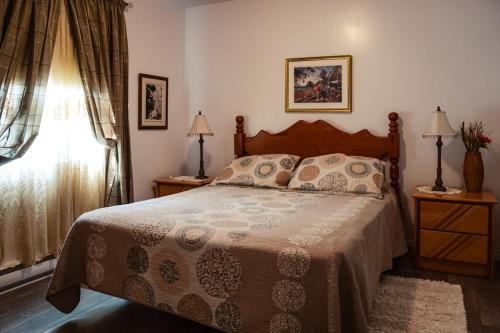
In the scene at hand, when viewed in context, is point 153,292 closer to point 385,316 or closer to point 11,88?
point 385,316

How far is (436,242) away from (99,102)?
2801 millimetres

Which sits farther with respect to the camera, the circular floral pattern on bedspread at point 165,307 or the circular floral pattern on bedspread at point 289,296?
the circular floral pattern on bedspread at point 165,307

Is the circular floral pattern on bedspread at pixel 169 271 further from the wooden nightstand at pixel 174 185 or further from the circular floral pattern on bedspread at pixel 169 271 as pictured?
the wooden nightstand at pixel 174 185

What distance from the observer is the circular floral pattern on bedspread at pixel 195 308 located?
73.0 inches

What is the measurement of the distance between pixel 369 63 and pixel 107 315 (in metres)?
2.89

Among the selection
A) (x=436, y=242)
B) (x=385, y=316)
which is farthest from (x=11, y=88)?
(x=436, y=242)

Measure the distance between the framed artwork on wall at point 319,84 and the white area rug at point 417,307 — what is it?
65.4 inches

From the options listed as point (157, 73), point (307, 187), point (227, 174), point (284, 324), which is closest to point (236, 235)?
point (284, 324)

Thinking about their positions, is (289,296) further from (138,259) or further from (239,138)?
(239,138)

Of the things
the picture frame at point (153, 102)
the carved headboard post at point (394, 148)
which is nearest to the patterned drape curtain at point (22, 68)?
the picture frame at point (153, 102)

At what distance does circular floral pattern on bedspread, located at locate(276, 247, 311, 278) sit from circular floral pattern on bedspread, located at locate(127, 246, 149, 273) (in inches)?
29.0

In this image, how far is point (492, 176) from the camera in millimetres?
3229

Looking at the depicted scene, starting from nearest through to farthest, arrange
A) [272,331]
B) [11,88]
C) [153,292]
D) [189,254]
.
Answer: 1. [272,331]
2. [189,254]
3. [153,292]
4. [11,88]

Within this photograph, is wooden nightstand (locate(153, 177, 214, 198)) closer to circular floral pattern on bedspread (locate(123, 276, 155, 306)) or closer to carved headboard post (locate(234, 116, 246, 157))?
carved headboard post (locate(234, 116, 246, 157))
